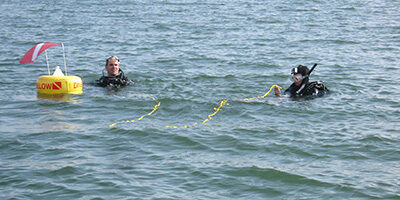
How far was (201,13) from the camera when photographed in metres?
26.9

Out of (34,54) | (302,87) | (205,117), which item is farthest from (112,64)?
(302,87)

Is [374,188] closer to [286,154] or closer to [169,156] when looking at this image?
[286,154]

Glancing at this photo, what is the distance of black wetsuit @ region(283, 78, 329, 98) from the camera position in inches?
484

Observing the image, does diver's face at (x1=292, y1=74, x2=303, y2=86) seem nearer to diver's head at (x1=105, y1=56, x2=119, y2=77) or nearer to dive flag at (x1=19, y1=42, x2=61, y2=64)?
diver's head at (x1=105, y1=56, x2=119, y2=77)

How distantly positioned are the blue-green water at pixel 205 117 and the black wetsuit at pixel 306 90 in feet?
0.96

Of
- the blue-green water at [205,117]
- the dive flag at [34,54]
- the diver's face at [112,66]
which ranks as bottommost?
the blue-green water at [205,117]

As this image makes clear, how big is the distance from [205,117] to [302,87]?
8.25 ft

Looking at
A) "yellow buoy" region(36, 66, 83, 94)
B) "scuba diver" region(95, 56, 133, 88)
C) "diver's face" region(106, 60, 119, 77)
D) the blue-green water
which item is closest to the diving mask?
the blue-green water

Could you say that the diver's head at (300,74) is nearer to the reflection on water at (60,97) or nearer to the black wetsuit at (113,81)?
the black wetsuit at (113,81)

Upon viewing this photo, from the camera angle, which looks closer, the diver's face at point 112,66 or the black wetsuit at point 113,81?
the diver's face at point 112,66

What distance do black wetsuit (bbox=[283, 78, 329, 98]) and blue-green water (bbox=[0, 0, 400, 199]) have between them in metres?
0.29

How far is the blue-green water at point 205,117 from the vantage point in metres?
7.92

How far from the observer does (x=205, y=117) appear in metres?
11.1

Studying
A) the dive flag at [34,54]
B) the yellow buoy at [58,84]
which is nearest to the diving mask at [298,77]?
the yellow buoy at [58,84]
